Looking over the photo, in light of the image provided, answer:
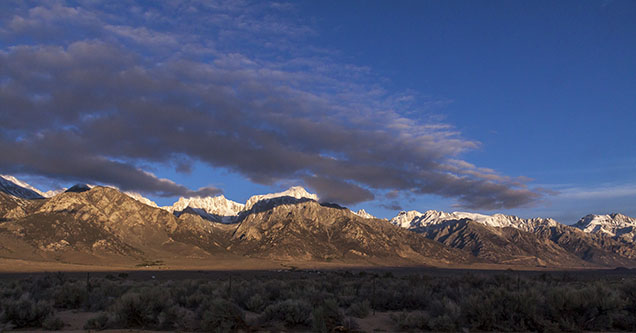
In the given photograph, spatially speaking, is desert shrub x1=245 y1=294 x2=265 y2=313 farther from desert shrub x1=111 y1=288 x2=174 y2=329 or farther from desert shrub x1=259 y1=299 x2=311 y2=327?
desert shrub x1=111 y1=288 x2=174 y2=329

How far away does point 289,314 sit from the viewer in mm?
18297

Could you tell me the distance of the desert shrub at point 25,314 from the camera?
1773cm

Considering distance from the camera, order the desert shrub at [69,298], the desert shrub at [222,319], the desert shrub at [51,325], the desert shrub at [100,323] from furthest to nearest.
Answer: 1. the desert shrub at [69,298]
2. the desert shrub at [51,325]
3. the desert shrub at [100,323]
4. the desert shrub at [222,319]

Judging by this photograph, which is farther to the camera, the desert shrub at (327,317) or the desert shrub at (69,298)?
the desert shrub at (69,298)

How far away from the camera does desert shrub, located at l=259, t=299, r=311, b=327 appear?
59.9ft

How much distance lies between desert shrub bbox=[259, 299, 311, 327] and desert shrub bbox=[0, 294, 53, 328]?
8535 mm

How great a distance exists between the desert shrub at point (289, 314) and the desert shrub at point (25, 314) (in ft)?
28.0

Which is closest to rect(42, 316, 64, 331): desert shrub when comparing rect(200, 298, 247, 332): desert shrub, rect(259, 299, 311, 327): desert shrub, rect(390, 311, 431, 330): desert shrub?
rect(200, 298, 247, 332): desert shrub

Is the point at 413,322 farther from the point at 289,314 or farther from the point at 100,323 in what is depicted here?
the point at 100,323

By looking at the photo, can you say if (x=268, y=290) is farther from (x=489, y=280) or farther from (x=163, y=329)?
(x=489, y=280)

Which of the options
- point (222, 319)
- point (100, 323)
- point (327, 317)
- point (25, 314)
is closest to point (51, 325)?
point (25, 314)

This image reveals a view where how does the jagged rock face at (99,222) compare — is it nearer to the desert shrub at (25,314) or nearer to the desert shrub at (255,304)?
the desert shrub at (25,314)

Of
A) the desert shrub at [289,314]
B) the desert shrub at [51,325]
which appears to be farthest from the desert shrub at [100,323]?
the desert shrub at [289,314]

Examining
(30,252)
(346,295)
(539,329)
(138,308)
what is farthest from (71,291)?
(30,252)
